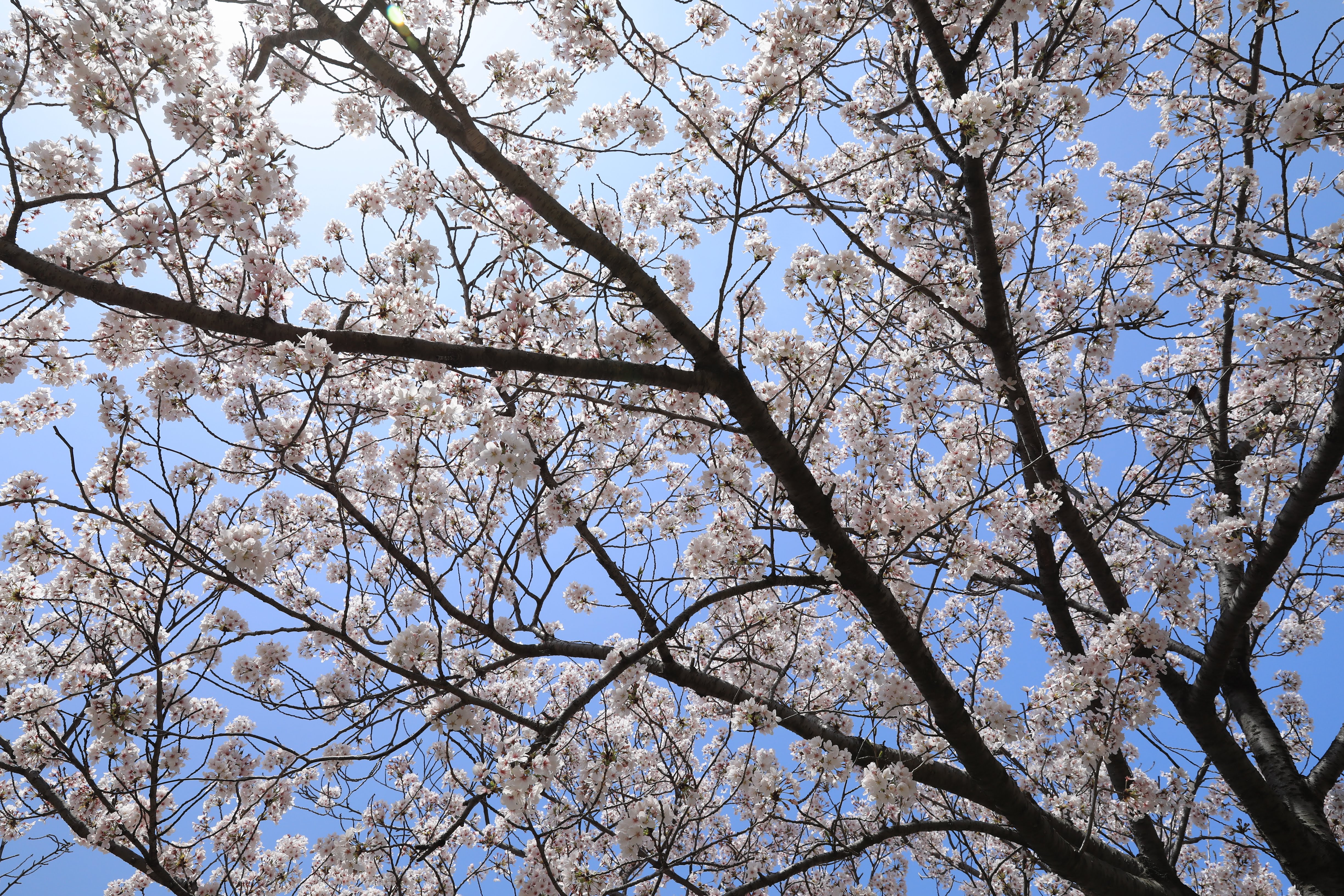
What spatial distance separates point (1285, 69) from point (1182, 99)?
11.2 feet

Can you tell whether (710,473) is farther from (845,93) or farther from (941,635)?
(941,635)

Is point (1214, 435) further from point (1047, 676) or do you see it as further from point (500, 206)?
point (500, 206)

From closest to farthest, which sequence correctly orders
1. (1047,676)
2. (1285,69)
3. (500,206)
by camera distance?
1. (1285,69)
2. (500,206)
3. (1047,676)

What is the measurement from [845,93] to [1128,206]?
9.75 ft

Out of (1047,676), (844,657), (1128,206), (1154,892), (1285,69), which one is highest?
(1128,206)

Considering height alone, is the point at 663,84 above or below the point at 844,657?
above

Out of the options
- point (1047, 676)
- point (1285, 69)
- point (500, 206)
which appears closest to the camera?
point (1285, 69)

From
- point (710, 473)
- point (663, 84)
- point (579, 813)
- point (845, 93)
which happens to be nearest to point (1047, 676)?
point (710, 473)

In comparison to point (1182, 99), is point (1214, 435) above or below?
below

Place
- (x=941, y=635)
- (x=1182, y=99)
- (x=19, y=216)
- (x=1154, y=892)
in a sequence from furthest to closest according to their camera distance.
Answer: (x=941, y=635) → (x=1182, y=99) → (x=1154, y=892) → (x=19, y=216)

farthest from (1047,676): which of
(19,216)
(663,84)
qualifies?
(19,216)

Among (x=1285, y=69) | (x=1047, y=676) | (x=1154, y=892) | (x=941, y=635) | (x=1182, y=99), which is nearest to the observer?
(x=1285, y=69)

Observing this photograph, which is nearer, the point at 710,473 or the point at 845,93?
the point at 710,473

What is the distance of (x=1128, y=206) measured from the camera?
6277 mm
